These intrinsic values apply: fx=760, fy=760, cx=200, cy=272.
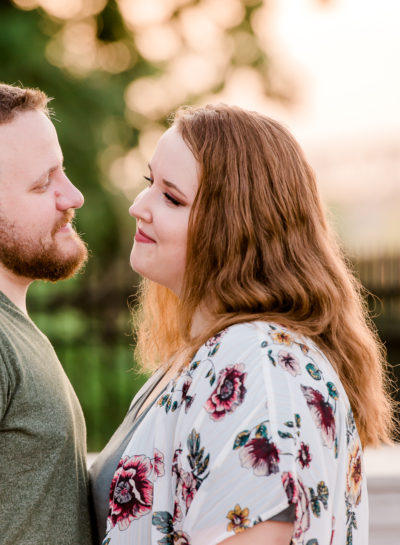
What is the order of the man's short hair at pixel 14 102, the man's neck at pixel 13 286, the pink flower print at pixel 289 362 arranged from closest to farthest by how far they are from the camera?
1. the pink flower print at pixel 289 362
2. the man's neck at pixel 13 286
3. the man's short hair at pixel 14 102

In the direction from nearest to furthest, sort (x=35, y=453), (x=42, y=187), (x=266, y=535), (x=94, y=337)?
(x=266, y=535)
(x=35, y=453)
(x=42, y=187)
(x=94, y=337)

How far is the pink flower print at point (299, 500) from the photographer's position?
5.12 feet

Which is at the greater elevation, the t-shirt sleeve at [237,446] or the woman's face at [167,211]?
the woman's face at [167,211]

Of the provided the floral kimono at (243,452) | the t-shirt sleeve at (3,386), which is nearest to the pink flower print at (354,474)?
the floral kimono at (243,452)

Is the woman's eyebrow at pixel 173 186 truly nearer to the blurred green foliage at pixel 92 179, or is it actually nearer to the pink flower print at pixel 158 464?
the pink flower print at pixel 158 464

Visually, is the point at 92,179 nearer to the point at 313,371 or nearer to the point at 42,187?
the point at 42,187

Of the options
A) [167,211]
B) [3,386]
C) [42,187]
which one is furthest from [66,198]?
[3,386]

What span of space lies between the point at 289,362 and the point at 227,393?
159 mm

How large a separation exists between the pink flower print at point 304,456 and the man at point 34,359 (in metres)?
0.79

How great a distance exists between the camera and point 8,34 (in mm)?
6742

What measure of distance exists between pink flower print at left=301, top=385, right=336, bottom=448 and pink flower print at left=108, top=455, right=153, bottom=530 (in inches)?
16.6

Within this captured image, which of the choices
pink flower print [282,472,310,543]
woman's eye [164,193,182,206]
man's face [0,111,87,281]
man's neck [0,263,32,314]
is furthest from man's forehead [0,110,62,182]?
pink flower print [282,472,310,543]

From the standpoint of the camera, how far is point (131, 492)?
1.82 m

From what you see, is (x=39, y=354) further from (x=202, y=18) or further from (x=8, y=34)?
(x=202, y=18)
